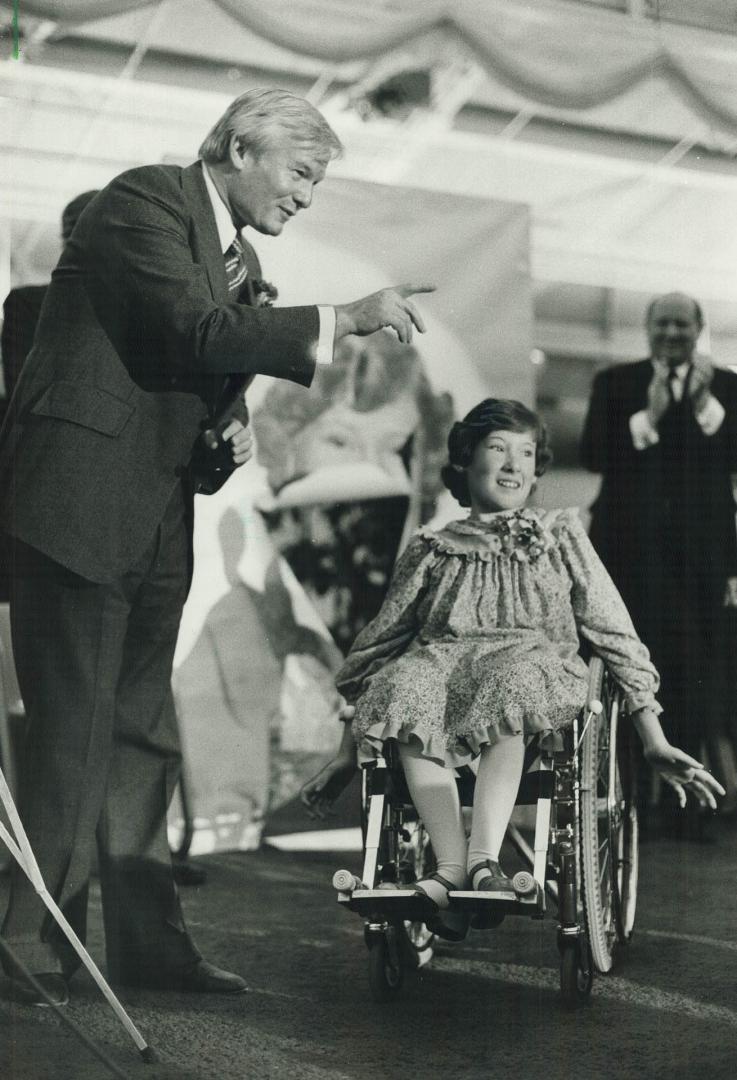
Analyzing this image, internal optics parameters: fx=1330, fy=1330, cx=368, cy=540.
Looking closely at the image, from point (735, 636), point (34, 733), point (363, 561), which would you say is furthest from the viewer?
point (363, 561)

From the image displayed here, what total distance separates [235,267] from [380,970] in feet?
4.63

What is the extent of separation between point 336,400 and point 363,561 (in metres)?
0.49

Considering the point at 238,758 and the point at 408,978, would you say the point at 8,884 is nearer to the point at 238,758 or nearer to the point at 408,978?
the point at 408,978

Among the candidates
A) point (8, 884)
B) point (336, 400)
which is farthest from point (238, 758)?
point (8, 884)

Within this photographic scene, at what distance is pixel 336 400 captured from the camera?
13.0 ft

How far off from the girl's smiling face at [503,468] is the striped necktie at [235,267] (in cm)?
65

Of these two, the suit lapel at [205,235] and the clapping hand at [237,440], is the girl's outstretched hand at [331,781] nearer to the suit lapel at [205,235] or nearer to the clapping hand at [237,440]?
the clapping hand at [237,440]

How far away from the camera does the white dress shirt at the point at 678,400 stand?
3.19 m

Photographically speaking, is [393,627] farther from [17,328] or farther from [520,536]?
[17,328]

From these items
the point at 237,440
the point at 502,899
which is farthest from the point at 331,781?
the point at 237,440

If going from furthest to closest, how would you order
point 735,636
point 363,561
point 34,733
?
point 363,561 → point 735,636 → point 34,733

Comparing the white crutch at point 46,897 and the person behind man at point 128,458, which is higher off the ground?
the person behind man at point 128,458

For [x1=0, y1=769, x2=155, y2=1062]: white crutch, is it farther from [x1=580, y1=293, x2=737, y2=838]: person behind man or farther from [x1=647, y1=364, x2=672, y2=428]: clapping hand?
[x1=647, y1=364, x2=672, y2=428]: clapping hand

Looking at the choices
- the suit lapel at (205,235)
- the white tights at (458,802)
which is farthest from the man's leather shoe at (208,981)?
the suit lapel at (205,235)
